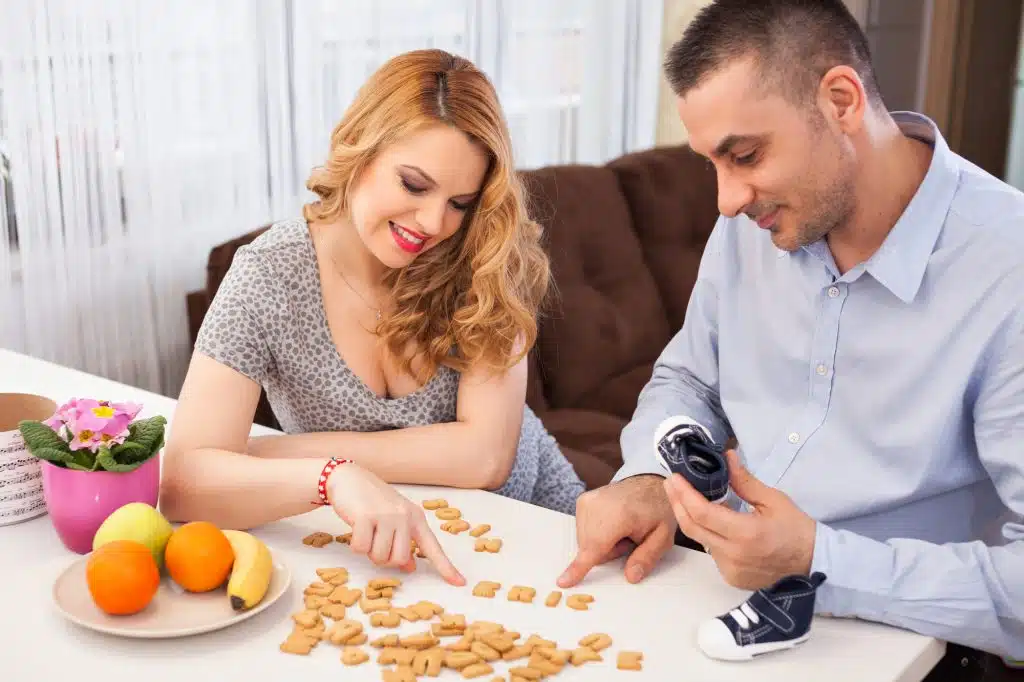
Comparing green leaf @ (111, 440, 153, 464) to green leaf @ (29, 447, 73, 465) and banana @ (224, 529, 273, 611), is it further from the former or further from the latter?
banana @ (224, 529, 273, 611)

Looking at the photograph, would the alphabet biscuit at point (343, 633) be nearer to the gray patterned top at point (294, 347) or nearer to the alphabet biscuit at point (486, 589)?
the alphabet biscuit at point (486, 589)

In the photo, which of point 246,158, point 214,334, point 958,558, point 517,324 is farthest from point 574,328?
point 958,558

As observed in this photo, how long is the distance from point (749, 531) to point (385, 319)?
2.36 ft

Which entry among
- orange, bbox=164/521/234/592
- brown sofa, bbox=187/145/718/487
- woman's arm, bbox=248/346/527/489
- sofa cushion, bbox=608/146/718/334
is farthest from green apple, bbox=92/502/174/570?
sofa cushion, bbox=608/146/718/334

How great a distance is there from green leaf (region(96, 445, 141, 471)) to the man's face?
832 millimetres

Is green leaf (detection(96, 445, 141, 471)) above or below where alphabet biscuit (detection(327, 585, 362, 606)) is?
above

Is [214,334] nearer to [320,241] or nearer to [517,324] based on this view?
[320,241]

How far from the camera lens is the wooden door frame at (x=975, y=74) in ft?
15.0

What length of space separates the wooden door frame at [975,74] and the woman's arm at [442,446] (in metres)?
3.65

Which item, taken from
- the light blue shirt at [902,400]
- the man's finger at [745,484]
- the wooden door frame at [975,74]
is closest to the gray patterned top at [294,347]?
the light blue shirt at [902,400]

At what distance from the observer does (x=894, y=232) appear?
146 cm

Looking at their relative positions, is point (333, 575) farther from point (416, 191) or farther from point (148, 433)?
point (416, 191)

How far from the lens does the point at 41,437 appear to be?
1.36 meters

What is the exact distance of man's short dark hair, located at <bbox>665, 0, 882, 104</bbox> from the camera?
4.66 feet
